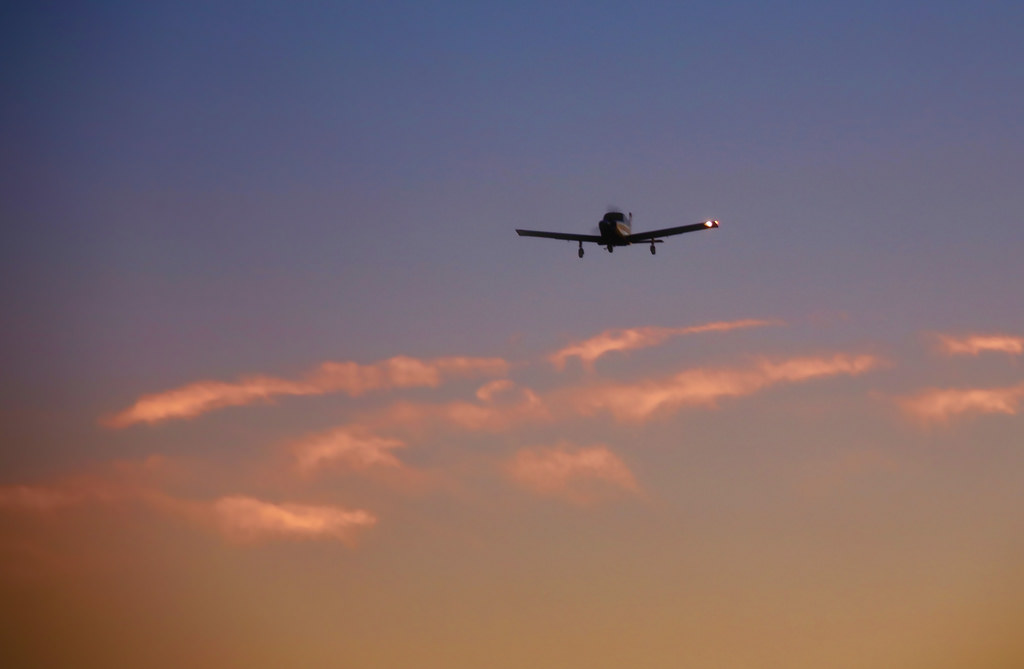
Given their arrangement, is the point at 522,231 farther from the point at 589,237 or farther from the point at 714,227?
the point at 714,227

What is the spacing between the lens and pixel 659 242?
476 ft

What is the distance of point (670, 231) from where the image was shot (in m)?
148

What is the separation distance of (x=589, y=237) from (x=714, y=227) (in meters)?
12.3

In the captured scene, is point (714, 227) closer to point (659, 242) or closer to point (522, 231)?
point (659, 242)

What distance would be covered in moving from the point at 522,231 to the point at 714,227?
63.0 ft

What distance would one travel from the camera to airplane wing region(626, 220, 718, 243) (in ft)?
473

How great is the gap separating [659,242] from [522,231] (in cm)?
1416

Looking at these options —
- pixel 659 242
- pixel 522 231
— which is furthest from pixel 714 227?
pixel 522 231

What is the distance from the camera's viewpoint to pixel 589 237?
14388cm

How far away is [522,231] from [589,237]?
28.7ft

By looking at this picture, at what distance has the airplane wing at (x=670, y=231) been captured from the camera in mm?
144250

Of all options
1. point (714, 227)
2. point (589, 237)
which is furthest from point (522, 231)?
point (714, 227)

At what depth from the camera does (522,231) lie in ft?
491
